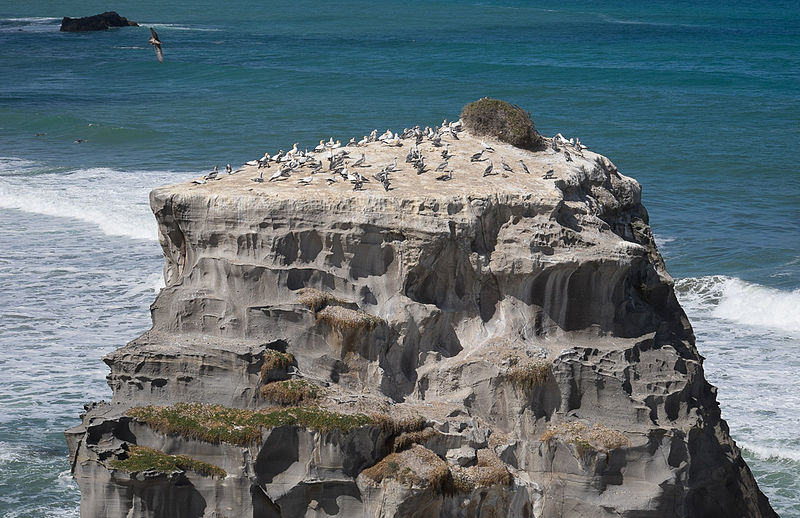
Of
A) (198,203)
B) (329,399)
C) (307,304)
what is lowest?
(329,399)

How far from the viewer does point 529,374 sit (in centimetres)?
1886

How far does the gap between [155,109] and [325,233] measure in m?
59.3

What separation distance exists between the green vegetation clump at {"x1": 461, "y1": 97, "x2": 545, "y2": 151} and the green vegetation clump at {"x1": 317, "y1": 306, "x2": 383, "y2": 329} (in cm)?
582

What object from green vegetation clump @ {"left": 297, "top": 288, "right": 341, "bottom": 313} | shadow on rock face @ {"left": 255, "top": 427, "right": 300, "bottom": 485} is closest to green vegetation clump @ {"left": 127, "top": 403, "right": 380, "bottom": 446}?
shadow on rock face @ {"left": 255, "top": 427, "right": 300, "bottom": 485}

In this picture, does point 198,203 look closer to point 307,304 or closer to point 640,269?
point 307,304

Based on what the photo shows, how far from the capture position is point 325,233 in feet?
61.3

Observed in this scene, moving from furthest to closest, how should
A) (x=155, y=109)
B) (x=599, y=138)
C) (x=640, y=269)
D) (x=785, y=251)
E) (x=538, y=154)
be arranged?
(x=155, y=109) → (x=599, y=138) → (x=785, y=251) → (x=538, y=154) → (x=640, y=269)

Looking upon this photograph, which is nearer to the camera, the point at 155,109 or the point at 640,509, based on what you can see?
the point at 640,509

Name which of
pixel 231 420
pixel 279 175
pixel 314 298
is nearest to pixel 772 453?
pixel 314 298

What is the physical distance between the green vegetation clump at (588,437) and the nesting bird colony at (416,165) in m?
3.97

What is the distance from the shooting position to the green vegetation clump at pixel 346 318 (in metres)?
18.5

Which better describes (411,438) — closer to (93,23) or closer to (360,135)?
(360,135)

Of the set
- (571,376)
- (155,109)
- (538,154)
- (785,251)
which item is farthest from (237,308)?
(155,109)

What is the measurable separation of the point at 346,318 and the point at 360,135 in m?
45.4
